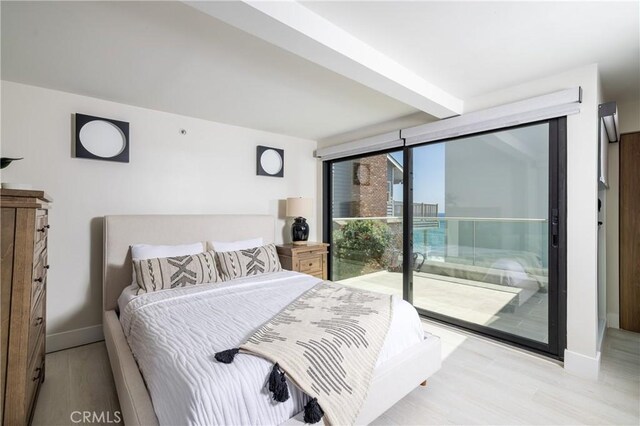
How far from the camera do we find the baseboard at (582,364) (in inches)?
87.7

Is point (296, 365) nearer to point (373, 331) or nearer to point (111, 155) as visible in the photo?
point (373, 331)

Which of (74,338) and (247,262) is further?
(247,262)

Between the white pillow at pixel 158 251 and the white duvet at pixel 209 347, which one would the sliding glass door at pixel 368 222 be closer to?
the white duvet at pixel 209 347

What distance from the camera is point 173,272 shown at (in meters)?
2.63

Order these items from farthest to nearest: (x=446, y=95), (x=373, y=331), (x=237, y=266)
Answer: (x=237, y=266), (x=446, y=95), (x=373, y=331)

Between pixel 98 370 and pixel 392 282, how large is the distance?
3107 millimetres

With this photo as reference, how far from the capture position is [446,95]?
9.17ft

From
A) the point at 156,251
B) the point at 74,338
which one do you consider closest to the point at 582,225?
the point at 156,251

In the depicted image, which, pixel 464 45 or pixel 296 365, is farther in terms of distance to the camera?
pixel 464 45

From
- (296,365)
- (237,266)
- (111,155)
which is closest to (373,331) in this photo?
(296,365)

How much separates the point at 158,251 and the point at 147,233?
0.93ft

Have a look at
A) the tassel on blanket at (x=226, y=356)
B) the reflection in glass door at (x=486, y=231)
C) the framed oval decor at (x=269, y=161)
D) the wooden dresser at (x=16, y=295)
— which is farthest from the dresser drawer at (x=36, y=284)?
the reflection in glass door at (x=486, y=231)

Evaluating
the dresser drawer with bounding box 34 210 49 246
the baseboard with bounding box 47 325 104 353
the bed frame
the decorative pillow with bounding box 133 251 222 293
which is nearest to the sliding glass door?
the bed frame

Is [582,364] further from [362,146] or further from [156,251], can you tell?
[156,251]
